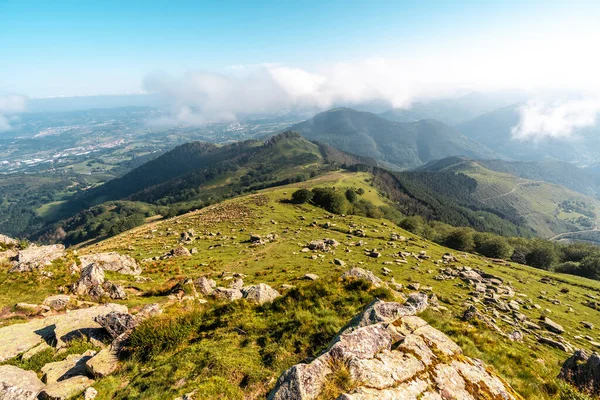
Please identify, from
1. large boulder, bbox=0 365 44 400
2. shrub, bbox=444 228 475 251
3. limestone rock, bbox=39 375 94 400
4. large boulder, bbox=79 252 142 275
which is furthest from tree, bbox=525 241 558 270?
large boulder, bbox=0 365 44 400

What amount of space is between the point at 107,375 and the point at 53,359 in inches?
169

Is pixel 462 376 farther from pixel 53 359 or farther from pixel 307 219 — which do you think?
pixel 307 219

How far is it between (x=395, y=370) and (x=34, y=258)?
3350 centimetres

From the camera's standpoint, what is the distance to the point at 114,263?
101ft

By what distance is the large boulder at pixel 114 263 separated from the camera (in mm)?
29750

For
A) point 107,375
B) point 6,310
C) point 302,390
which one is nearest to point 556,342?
point 302,390

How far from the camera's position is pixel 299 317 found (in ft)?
43.9

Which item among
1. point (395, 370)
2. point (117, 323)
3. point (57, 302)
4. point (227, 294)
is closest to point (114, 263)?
point (57, 302)

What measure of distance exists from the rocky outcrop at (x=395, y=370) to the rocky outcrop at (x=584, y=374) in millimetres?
6418

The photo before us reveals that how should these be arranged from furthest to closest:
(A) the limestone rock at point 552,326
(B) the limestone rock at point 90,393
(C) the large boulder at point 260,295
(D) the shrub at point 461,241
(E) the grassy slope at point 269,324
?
(D) the shrub at point 461,241 < (A) the limestone rock at point 552,326 < (C) the large boulder at point 260,295 < (E) the grassy slope at point 269,324 < (B) the limestone rock at point 90,393

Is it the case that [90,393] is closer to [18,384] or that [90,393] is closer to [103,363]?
[103,363]

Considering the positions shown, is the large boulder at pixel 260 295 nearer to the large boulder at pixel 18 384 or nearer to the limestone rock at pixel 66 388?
the limestone rock at pixel 66 388

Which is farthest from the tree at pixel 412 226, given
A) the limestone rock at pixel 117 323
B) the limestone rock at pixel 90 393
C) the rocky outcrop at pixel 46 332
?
the limestone rock at pixel 90 393

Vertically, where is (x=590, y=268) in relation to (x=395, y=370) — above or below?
below
